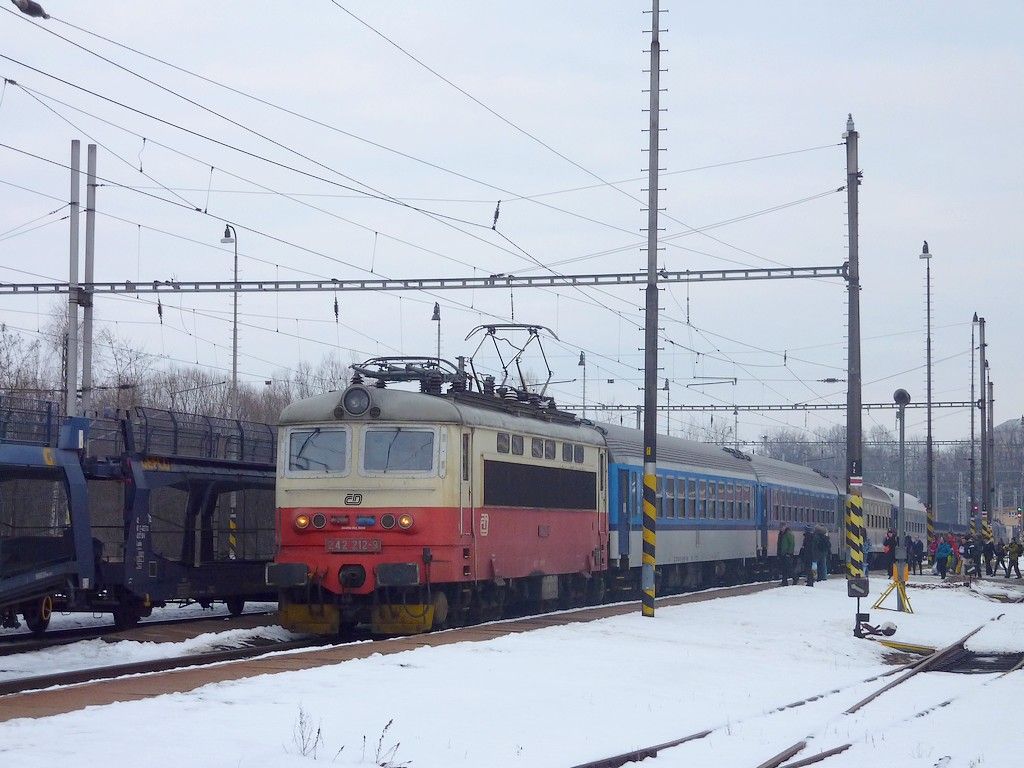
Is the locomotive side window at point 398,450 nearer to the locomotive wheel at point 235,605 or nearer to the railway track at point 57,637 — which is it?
the railway track at point 57,637

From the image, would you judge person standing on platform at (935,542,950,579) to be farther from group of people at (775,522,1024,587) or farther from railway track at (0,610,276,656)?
railway track at (0,610,276,656)

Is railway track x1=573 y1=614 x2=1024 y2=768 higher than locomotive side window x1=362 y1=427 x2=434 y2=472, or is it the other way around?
locomotive side window x1=362 y1=427 x2=434 y2=472

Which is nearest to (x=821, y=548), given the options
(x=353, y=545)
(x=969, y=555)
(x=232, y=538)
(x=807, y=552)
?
(x=807, y=552)

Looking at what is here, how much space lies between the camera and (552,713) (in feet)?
43.2

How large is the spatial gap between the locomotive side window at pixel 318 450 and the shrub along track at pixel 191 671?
251cm

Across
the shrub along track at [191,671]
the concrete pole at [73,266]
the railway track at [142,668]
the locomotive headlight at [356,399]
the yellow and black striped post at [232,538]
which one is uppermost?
the concrete pole at [73,266]

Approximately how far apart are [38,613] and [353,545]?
17.2 ft

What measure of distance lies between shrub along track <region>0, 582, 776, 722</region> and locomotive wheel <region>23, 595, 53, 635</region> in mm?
4150

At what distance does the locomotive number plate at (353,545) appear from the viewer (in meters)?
19.9

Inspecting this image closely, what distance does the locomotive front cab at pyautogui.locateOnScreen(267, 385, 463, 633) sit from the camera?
19.8m

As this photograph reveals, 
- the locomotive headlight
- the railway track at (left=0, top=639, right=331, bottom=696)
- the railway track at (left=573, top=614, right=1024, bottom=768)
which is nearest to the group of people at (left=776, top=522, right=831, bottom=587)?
the railway track at (left=573, top=614, right=1024, bottom=768)

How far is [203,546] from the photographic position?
23812 millimetres

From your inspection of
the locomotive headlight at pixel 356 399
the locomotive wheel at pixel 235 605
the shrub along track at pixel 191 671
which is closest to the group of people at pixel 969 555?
the locomotive wheel at pixel 235 605

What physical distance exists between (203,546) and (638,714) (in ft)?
39.5
